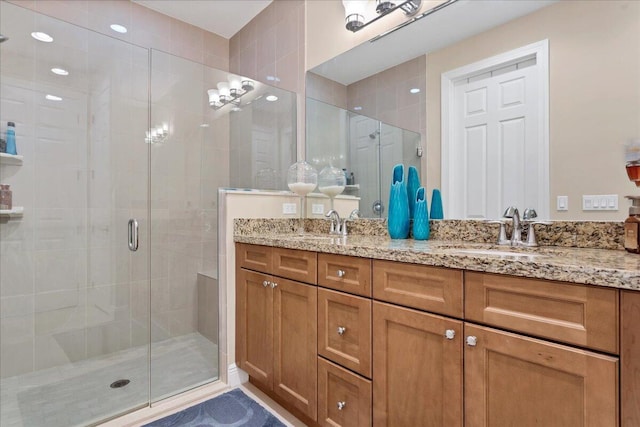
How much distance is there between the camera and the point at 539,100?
1364 mm

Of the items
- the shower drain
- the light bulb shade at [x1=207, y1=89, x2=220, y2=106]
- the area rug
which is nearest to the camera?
the area rug

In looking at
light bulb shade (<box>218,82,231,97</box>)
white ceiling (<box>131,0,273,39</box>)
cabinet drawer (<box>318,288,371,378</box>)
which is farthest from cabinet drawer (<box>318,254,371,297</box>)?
white ceiling (<box>131,0,273,39</box>)

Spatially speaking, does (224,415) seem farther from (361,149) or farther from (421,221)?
(361,149)

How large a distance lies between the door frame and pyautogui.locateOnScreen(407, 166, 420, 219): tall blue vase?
0.14 m

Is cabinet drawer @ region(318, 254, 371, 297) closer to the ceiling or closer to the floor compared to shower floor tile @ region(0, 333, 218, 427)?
closer to the ceiling

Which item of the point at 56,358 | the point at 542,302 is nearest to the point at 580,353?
the point at 542,302

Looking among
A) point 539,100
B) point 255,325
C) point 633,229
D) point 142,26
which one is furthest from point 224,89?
point 633,229

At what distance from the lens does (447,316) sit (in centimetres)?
101

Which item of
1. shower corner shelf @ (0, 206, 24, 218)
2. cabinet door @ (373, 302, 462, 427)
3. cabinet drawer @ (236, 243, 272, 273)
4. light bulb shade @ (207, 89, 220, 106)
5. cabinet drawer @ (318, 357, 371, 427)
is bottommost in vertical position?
cabinet drawer @ (318, 357, 371, 427)

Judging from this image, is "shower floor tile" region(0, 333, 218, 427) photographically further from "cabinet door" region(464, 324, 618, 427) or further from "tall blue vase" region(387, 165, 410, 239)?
"cabinet door" region(464, 324, 618, 427)

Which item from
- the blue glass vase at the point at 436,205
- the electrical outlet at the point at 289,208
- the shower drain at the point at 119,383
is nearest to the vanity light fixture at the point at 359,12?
the blue glass vase at the point at 436,205

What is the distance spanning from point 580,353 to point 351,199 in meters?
1.52

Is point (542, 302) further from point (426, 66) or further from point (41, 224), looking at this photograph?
point (41, 224)

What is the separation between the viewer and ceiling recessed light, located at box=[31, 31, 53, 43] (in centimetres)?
193
